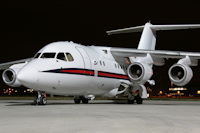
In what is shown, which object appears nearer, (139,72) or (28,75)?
(28,75)

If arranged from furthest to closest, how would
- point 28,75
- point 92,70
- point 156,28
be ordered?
point 156,28, point 92,70, point 28,75

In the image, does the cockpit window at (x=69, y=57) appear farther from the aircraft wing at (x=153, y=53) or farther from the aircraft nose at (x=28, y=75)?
the aircraft wing at (x=153, y=53)

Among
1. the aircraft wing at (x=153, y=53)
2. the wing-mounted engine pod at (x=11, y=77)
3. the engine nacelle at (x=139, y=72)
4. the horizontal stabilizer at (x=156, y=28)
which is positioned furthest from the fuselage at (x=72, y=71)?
the horizontal stabilizer at (x=156, y=28)

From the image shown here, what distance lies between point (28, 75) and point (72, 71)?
257 cm

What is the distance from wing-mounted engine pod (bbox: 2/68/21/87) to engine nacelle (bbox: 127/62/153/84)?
6539 mm

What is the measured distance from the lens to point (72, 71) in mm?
16391

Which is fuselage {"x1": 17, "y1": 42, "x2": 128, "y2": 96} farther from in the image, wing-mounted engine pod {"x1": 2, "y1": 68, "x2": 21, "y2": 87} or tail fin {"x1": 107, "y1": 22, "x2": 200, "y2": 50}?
tail fin {"x1": 107, "y1": 22, "x2": 200, "y2": 50}

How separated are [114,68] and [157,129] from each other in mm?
13188

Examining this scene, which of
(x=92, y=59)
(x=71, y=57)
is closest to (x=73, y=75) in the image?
(x=71, y=57)

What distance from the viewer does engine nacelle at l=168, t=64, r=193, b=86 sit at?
730 inches

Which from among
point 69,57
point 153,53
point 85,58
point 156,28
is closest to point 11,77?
point 69,57

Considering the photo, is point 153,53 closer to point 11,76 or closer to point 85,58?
point 85,58

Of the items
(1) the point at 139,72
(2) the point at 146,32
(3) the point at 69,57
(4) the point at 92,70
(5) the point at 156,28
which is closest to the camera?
(3) the point at 69,57

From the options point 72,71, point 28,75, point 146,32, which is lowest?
point 28,75
